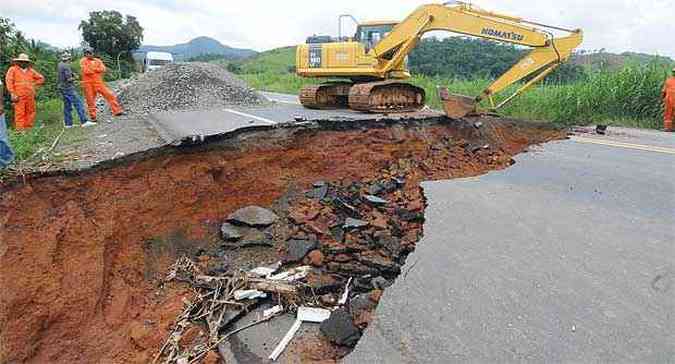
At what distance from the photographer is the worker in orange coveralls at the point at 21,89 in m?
8.73

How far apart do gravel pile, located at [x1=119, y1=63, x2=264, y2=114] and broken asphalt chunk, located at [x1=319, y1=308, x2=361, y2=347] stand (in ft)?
31.5

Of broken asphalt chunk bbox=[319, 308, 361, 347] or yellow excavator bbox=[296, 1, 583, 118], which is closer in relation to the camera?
broken asphalt chunk bbox=[319, 308, 361, 347]

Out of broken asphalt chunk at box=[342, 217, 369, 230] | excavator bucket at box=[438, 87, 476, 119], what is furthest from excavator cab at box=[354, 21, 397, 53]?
broken asphalt chunk at box=[342, 217, 369, 230]

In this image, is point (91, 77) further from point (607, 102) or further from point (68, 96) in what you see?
point (607, 102)

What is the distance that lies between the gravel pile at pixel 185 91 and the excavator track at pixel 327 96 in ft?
7.36

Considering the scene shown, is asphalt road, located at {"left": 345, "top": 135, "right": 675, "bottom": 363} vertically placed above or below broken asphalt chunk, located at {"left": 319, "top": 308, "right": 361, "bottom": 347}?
above

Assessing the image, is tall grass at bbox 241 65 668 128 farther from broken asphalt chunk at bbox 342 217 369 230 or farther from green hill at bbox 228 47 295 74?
green hill at bbox 228 47 295 74

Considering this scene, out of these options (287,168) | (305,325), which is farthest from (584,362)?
(287,168)

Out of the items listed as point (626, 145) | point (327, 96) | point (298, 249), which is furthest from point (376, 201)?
point (327, 96)

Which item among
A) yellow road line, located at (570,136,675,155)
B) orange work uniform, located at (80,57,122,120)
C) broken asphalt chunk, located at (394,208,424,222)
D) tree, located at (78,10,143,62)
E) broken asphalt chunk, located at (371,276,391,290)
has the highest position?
tree, located at (78,10,143,62)

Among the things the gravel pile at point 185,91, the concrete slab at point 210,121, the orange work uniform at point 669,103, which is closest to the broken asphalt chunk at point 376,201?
the concrete slab at point 210,121

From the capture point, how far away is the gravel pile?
12.5 meters

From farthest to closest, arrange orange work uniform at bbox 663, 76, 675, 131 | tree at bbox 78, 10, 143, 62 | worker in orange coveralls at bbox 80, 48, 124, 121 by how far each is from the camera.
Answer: tree at bbox 78, 10, 143, 62 < orange work uniform at bbox 663, 76, 675, 131 < worker in orange coveralls at bbox 80, 48, 124, 121

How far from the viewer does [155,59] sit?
2891 centimetres
